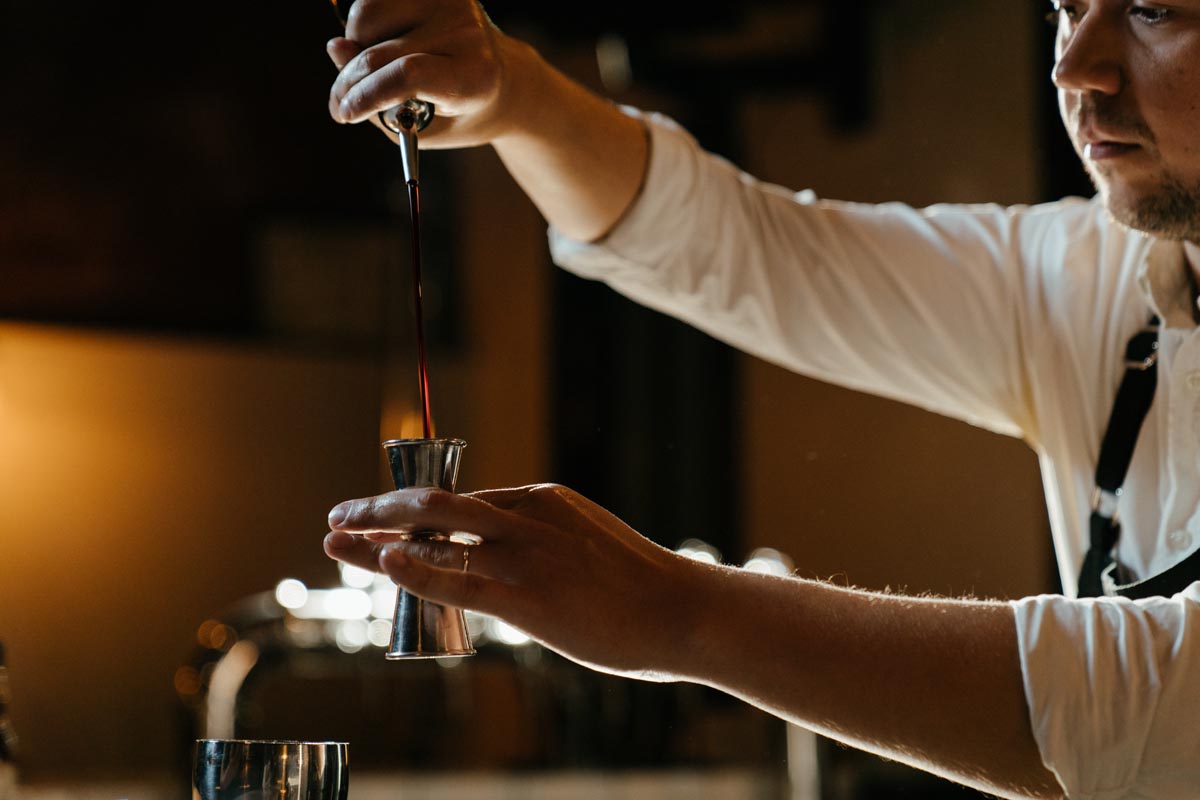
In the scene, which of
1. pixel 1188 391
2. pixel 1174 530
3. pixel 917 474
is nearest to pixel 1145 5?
pixel 1188 391

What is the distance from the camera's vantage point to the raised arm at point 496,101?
0.94 meters

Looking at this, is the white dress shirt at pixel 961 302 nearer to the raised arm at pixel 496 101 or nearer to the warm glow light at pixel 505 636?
the raised arm at pixel 496 101

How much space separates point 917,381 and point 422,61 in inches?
29.1

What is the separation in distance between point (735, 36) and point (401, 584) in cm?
310

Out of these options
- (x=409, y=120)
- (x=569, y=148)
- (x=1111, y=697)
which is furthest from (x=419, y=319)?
(x=1111, y=697)

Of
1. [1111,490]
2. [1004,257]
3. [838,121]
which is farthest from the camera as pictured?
[838,121]

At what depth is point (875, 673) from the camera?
2.79ft

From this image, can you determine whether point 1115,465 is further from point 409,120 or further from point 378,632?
point 378,632

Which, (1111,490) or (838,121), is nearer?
(1111,490)

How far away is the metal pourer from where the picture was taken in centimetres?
94

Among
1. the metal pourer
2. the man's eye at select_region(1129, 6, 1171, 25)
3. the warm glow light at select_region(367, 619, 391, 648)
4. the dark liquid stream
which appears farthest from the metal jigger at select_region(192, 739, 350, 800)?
the warm glow light at select_region(367, 619, 391, 648)

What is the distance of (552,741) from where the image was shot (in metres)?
3.28

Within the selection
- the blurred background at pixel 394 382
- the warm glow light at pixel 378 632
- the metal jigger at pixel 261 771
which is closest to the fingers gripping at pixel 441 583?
the metal jigger at pixel 261 771

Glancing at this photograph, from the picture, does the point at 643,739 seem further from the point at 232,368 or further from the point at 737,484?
the point at 232,368
